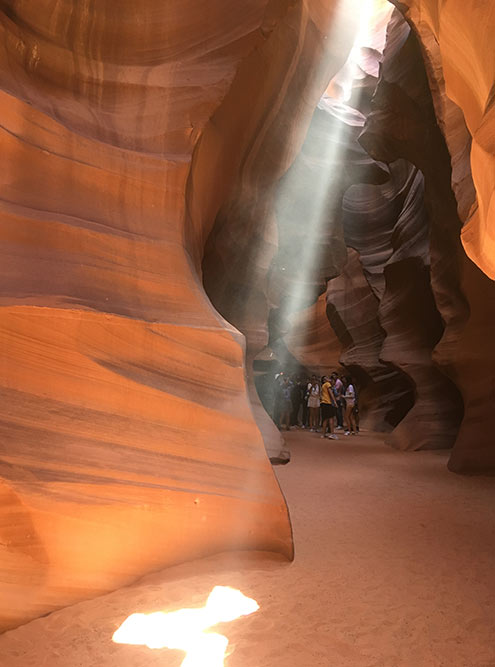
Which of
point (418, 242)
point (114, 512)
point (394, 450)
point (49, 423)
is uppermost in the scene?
point (418, 242)

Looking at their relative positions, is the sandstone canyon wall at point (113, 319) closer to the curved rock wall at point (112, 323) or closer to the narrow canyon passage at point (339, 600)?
the curved rock wall at point (112, 323)

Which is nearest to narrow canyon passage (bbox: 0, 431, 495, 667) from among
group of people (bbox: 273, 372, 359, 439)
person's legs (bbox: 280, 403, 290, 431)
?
group of people (bbox: 273, 372, 359, 439)

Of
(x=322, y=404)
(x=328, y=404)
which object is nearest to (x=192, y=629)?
(x=328, y=404)

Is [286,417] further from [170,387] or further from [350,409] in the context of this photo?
[170,387]

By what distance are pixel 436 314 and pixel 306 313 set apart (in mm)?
12990

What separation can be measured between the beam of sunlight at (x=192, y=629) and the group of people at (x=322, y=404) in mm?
9700

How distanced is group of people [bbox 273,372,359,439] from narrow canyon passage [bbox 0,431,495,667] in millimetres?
7659

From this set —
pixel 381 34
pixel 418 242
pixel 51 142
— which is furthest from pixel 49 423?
pixel 381 34

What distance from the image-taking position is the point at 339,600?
128 inches

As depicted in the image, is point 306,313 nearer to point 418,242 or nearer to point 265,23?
point 418,242

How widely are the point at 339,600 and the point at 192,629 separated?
3.27 ft

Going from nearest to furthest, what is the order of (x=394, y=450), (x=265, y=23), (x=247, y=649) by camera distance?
(x=247, y=649) < (x=265, y=23) < (x=394, y=450)

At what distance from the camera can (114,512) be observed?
11.4 feet

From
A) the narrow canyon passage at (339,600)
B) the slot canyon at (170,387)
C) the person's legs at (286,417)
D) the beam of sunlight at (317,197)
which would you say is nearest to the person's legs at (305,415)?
the person's legs at (286,417)
